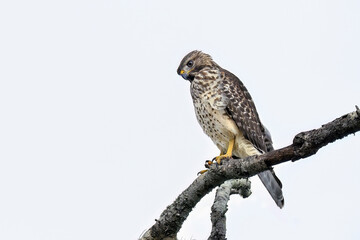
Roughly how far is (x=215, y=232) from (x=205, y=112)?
200cm

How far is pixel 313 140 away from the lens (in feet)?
11.9

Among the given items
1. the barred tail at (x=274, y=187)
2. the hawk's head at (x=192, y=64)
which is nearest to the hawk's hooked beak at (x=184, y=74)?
the hawk's head at (x=192, y=64)

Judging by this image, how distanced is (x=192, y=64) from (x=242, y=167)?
9.27ft

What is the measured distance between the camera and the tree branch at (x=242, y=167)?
357 centimetres

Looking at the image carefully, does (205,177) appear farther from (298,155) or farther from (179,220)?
(298,155)

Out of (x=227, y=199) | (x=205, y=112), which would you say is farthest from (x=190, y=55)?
(x=227, y=199)

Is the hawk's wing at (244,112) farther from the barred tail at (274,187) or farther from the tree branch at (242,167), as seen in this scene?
the tree branch at (242,167)

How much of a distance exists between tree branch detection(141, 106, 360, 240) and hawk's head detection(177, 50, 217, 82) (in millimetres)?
2295

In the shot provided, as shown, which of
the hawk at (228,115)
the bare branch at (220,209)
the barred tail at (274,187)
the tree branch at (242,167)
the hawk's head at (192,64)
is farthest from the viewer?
the hawk's head at (192,64)

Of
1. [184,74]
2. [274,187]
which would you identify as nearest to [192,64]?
[184,74]

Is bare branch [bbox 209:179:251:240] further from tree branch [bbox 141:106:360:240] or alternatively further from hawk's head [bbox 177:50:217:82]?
hawk's head [bbox 177:50:217:82]

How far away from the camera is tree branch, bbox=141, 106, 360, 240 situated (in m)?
3.57

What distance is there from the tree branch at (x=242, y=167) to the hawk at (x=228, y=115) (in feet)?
4.22

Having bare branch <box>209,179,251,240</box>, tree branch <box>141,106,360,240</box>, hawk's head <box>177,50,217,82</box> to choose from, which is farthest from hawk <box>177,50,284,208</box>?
tree branch <box>141,106,360,240</box>
